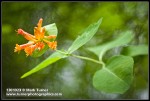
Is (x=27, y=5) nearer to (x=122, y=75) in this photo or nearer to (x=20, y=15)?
(x=20, y=15)

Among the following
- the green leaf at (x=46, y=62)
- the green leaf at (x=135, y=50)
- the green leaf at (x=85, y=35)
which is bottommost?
the green leaf at (x=46, y=62)

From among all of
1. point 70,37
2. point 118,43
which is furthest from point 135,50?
point 70,37

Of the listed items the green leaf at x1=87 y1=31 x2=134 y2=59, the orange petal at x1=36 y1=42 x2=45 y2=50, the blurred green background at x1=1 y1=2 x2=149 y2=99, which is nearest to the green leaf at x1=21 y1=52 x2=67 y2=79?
the orange petal at x1=36 y1=42 x2=45 y2=50

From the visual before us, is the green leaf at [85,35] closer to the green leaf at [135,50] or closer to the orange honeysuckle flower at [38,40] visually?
the orange honeysuckle flower at [38,40]

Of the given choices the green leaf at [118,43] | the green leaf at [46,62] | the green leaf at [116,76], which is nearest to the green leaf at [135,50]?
the green leaf at [118,43]

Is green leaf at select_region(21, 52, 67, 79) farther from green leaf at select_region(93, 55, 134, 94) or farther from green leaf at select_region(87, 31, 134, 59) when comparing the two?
green leaf at select_region(87, 31, 134, 59)
